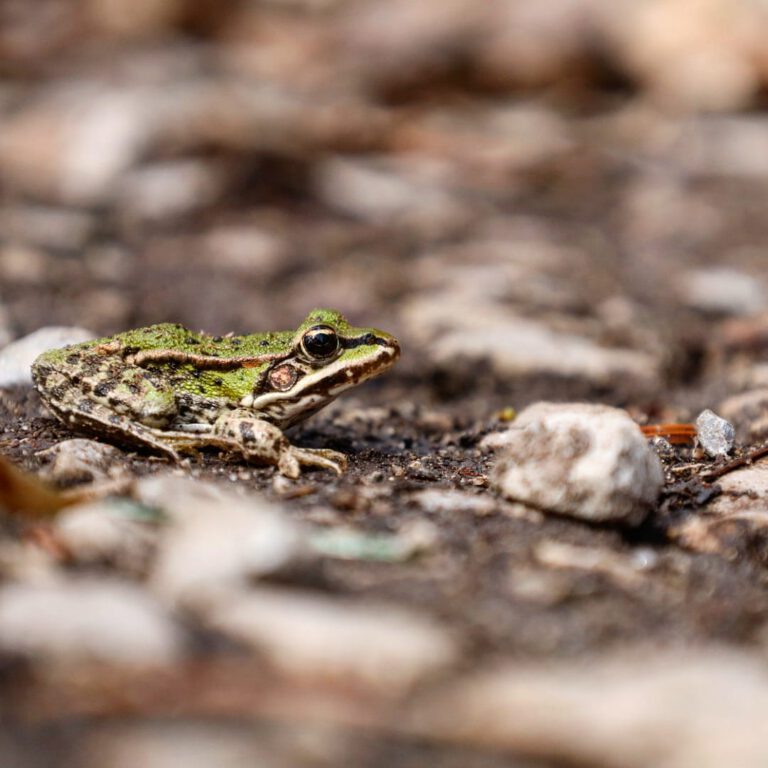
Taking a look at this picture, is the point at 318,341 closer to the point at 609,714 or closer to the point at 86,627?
the point at 86,627

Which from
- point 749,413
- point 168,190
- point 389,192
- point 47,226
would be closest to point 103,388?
point 749,413

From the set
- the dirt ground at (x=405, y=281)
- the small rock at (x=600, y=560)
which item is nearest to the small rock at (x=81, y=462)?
the dirt ground at (x=405, y=281)

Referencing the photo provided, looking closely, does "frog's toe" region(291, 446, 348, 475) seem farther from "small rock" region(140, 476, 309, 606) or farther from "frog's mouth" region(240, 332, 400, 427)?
"small rock" region(140, 476, 309, 606)

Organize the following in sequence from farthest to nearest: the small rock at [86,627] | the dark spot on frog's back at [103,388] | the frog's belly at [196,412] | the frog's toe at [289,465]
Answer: the frog's belly at [196,412] < the dark spot on frog's back at [103,388] < the frog's toe at [289,465] < the small rock at [86,627]

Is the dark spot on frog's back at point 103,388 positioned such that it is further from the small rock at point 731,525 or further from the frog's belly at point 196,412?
the small rock at point 731,525

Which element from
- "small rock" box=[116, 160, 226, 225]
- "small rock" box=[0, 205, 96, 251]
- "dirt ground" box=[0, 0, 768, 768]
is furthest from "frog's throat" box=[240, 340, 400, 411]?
"small rock" box=[116, 160, 226, 225]

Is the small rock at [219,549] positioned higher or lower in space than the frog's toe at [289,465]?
lower

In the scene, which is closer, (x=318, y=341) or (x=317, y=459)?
(x=317, y=459)
